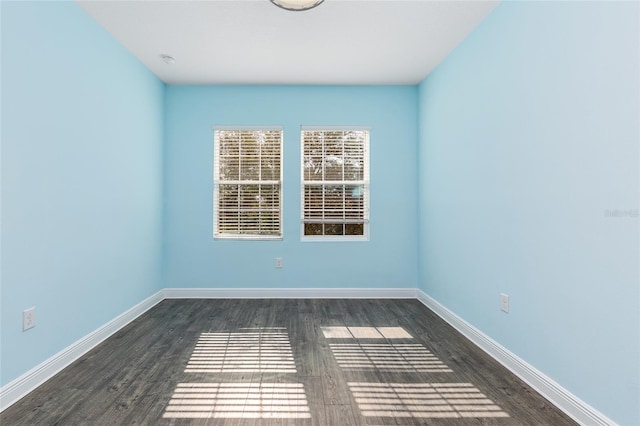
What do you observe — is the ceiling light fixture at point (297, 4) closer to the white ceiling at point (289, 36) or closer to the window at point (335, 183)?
the white ceiling at point (289, 36)

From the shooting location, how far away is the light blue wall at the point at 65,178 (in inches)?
76.2

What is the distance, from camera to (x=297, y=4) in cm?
239

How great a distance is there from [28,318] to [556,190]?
3409mm

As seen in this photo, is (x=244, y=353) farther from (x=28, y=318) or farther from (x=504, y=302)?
(x=504, y=302)

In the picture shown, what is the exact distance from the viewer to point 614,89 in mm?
1571

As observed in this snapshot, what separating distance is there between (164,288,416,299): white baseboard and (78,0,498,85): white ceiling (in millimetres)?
2685

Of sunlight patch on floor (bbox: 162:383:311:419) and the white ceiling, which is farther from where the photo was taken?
the white ceiling

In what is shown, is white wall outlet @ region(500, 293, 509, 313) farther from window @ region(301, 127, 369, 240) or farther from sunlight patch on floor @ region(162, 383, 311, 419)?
window @ region(301, 127, 369, 240)

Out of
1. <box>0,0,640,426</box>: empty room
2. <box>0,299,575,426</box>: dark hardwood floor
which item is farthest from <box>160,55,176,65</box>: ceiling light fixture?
<box>0,299,575,426</box>: dark hardwood floor

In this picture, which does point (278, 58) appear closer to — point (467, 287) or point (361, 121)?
point (361, 121)

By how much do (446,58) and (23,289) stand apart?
4.12 m

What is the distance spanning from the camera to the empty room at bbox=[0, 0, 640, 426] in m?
1.75

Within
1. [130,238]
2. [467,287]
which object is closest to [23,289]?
[130,238]

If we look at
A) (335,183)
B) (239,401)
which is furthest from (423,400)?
(335,183)
